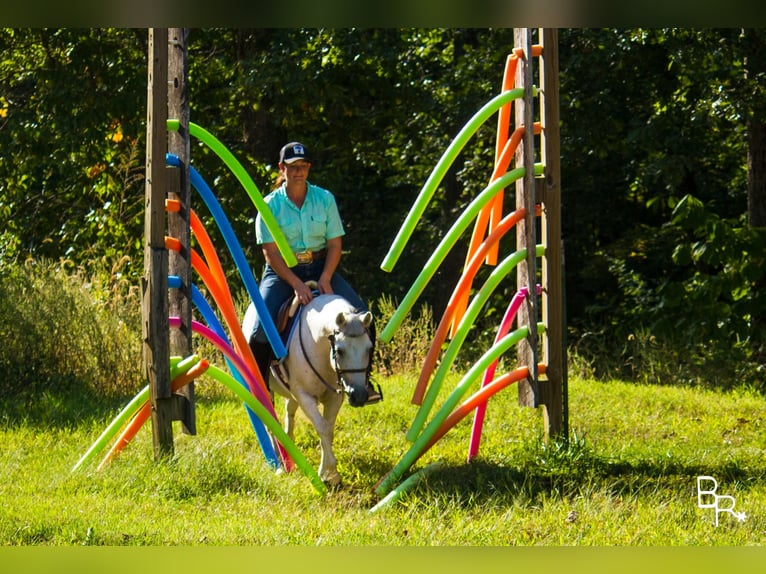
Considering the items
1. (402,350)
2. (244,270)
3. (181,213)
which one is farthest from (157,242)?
(402,350)

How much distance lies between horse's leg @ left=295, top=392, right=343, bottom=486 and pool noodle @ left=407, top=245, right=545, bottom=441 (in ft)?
1.80

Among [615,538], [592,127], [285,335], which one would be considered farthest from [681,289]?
[615,538]

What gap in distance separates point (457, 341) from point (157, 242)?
2116mm

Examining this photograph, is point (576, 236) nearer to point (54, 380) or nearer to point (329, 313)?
point (54, 380)

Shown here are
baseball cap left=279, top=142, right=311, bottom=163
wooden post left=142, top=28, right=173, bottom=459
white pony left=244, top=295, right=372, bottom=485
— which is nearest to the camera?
white pony left=244, top=295, right=372, bottom=485

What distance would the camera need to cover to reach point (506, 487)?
6914mm

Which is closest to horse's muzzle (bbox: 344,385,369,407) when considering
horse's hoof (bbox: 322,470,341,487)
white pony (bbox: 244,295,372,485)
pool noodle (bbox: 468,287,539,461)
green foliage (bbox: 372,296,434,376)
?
white pony (bbox: 244,295,372,485)

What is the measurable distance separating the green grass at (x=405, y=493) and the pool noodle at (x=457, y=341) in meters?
0.40

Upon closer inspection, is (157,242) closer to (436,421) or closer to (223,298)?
(223,298)

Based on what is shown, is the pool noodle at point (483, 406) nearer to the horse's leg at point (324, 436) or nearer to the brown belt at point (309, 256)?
the horse's leg at point (324, 436)

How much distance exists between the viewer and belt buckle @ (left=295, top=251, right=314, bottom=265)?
25.4ft

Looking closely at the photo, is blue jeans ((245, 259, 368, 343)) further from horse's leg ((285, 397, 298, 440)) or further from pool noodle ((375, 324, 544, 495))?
pool noodle ((375, 324, 544, 495))

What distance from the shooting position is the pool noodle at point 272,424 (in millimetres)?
6930

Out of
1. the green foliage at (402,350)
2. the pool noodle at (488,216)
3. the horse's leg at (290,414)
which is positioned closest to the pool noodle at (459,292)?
the pool noodle at (488,216)
